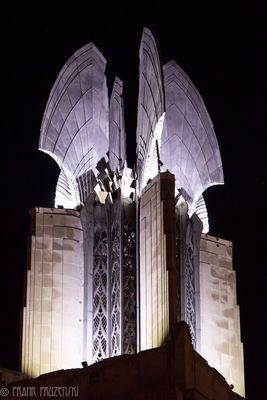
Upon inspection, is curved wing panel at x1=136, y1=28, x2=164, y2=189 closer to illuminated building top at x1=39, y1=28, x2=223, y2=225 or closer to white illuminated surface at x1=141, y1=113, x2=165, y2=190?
illuminated building top at x1=39, y1=28, x2=223, y2=225

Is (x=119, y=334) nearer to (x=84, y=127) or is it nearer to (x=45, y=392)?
(x=45, y=392)

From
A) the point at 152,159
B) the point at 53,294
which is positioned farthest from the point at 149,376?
the point at 152,159

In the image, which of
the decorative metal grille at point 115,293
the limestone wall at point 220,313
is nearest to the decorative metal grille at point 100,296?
the decorative metal grille at point 115,293

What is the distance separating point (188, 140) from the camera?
4609 centimetres

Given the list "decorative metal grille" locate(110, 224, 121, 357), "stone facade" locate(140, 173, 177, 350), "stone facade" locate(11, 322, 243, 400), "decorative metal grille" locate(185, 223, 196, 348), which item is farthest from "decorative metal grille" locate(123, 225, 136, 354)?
"stone facade" locate(11, 322, 243, 400)

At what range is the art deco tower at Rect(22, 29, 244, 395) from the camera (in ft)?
136

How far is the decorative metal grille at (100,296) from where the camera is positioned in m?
41.9

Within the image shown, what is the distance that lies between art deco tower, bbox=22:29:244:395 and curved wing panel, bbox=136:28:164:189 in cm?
5

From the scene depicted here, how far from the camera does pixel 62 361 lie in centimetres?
4184

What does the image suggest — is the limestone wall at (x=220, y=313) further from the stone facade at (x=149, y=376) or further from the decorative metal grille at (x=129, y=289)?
the stone facade at (x=149, y=376)

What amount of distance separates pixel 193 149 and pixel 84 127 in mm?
4130

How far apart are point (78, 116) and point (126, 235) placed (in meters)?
5.49

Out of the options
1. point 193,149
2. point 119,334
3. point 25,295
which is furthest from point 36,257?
point 193,149

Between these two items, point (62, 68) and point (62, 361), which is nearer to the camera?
point (62, 361)
